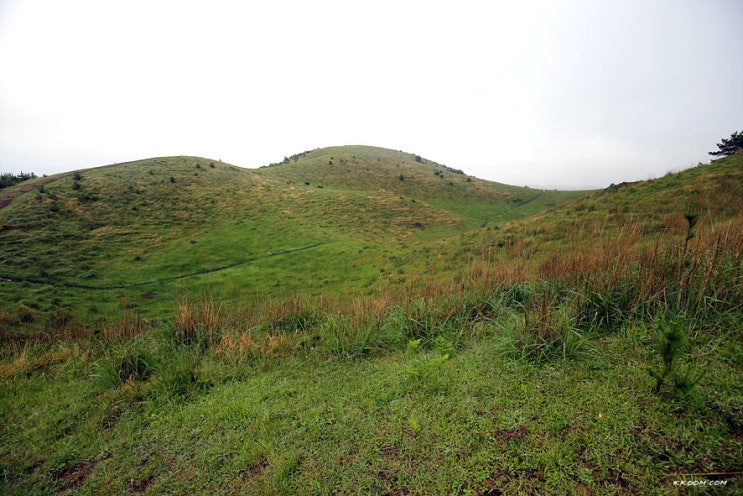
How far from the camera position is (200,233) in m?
30.3

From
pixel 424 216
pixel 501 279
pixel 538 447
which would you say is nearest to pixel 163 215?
pixel 424 216

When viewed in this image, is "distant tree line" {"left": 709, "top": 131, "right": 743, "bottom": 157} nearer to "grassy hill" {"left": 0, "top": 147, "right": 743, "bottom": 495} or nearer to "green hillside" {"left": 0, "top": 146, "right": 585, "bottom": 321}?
"green hillside" {"left": 0, "top": 146, "right": 585, "bottom": 321}

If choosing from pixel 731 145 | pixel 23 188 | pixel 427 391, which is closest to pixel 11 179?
pixel 23 188

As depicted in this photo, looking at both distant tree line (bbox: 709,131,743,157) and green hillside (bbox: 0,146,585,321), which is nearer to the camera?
green hillside (bbox: 0,146,585,321)

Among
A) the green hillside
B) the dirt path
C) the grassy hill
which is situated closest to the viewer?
the grassy hill

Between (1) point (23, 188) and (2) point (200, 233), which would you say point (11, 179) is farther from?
(2) point (200, 233)

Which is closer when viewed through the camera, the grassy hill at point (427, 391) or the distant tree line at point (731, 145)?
the grassy hill at point (427, 391)

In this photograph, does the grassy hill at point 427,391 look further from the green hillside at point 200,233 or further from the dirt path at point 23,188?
the dirt path at point 23,188

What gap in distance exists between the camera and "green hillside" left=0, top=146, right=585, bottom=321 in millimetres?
19312

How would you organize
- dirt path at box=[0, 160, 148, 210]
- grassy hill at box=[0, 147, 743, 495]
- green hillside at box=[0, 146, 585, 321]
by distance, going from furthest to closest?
dirt path at box=[0, 160, 148, 210] < green hillside at box=[0, 146, 585, 321] < grassy hill at box=[0, 147, 743, 495]

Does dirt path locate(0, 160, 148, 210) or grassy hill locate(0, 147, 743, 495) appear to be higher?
dirt path locate(0, 160, 148, 210)

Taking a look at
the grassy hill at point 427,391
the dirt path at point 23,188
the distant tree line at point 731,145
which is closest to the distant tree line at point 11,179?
the dirt path at point 23,188

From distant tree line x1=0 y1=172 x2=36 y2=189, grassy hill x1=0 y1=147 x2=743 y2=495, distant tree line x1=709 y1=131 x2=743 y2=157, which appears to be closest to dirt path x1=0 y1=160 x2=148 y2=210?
distant tree line x1=0 y1=172 x2=36 y2=189

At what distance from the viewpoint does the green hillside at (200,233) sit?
19312 millimetres
